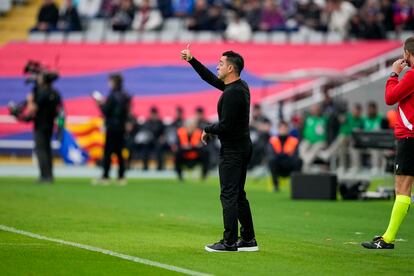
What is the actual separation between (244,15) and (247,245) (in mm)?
27693

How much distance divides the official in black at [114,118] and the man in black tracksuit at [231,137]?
13.2 meters

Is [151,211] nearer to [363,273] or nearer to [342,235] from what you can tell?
[342,235]

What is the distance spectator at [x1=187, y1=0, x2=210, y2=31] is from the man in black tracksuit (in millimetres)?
27666

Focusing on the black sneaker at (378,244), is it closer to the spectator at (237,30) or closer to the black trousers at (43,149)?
the black trousers at (43,149)

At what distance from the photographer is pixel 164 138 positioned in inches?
1348

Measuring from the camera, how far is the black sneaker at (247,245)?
12453mm

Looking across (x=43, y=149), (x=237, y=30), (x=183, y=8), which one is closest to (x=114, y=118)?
(x=43, y=149)

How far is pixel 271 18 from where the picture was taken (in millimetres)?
39156

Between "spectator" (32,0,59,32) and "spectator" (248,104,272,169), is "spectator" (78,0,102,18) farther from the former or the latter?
"spectator" (248,104,272,169)

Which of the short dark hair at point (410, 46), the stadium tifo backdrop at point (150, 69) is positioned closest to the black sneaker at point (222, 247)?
the short dark hair at point (410, 46)

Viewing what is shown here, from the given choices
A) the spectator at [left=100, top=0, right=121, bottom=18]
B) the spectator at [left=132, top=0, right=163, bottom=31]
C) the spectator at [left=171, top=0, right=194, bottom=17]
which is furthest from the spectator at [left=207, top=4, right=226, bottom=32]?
the spectator at [left=100, top=0, right=121, bottom=18]

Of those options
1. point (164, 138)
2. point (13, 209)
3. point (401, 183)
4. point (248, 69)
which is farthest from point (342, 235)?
point (248, 69)

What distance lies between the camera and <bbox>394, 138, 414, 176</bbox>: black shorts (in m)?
12.5

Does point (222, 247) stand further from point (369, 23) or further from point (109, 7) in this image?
point (109, 7)
